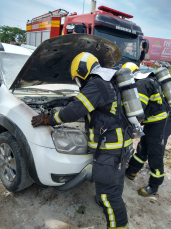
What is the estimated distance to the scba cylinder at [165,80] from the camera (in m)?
2.59

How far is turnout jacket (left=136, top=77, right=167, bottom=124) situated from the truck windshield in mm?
3959

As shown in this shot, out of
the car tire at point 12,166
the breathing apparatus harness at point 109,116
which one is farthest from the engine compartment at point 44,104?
the breathing apparatus harness at point 109,116

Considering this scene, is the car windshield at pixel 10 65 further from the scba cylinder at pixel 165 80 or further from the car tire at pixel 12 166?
the scba cylinder at pixel 165 80

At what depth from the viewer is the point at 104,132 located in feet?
6.08

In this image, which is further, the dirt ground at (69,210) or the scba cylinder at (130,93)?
the dirt ground at (69,210)

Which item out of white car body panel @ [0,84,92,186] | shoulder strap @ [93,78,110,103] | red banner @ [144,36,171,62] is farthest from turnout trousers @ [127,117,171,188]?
red banner @ [144,36,171,62]

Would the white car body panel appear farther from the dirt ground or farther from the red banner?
the red banner

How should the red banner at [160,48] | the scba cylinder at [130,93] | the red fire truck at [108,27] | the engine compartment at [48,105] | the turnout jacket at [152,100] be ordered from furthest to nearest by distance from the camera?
the red banner at [160,48] → the red fire truck at [108,27] → the engine compartment at [48,105] → the turnout jacket at [152,100] → the scba cylinder at [130,93]

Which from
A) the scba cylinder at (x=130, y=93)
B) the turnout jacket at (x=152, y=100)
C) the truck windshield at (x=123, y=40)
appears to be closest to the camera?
the scba cylinder at (x=130, y=93)

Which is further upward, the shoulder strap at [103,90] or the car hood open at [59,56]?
the car hood open at [59,56]

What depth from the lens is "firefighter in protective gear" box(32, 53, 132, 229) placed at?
1.84 meters

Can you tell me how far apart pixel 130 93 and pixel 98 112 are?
384 mm

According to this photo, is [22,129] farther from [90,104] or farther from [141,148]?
[141,148]

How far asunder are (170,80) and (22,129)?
202 cm
